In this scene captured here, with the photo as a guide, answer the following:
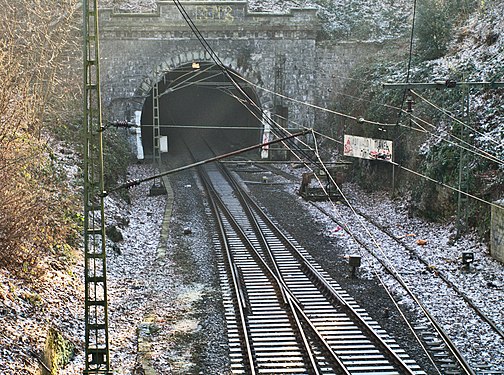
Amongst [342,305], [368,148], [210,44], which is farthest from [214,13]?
Result: [342,305]

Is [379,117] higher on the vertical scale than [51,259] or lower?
higher

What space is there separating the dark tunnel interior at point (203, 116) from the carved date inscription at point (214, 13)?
5.89m

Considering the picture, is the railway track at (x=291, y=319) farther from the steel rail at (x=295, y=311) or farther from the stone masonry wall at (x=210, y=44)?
the stone masonry wall at (x=210, y=44)

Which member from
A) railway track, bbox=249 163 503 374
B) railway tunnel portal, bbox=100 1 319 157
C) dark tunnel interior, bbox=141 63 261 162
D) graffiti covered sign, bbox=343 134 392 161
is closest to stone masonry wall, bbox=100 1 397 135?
railway tunnel portal, bbox=100 1 319 157

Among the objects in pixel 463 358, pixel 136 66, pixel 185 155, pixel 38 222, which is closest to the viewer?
pixel 463 358

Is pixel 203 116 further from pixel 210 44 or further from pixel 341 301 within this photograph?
pixel 341 301

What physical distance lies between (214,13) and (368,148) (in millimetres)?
12997

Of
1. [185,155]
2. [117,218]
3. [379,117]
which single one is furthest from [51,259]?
[185,155]

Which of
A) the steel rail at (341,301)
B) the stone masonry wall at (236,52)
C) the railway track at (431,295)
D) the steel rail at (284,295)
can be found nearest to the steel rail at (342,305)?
the steel rail at (341,301)

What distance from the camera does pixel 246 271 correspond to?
55.6 ft

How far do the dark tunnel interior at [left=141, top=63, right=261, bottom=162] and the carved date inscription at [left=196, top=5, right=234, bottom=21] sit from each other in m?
A: 5.89

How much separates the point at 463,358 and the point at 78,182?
1388 centimetres

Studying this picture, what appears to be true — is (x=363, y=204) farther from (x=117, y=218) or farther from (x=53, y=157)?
(x=53, y=157)

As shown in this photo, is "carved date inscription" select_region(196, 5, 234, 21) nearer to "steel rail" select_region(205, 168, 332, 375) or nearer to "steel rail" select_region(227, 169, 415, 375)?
"steel rail" select_region(205, 168, 332, 375)
